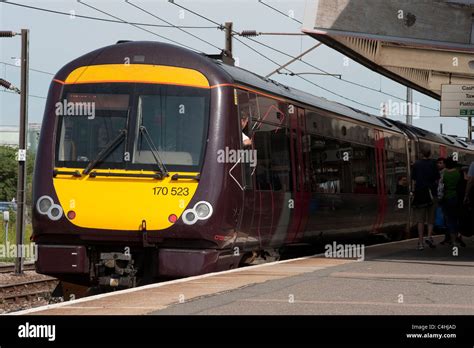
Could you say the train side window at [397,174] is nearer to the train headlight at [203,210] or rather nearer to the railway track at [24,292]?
the railway track at [24,292]

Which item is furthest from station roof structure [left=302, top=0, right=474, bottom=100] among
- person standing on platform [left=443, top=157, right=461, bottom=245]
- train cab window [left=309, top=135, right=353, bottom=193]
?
person standing on platform [left=443, top=157, right=461, bottom=245]

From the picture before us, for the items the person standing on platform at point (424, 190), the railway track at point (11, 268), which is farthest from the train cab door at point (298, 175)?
the railway track at point (11, 268)

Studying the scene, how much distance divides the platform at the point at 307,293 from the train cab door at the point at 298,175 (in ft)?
4.28

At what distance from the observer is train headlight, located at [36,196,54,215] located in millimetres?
11797

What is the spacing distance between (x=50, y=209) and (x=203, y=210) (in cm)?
190

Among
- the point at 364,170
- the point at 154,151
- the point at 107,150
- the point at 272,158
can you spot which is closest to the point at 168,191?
the point at 154,151

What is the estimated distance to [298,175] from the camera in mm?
14766

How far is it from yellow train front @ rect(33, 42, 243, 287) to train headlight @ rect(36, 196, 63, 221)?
0.05 ft

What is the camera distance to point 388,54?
28.8 meters

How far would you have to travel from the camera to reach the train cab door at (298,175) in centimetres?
1455

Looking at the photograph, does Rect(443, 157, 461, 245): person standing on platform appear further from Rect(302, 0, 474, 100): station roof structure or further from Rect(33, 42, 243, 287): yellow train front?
Rect(33, 42, 243, 287): yellow train front

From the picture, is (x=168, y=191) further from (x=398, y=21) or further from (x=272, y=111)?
(x=398, y=21)

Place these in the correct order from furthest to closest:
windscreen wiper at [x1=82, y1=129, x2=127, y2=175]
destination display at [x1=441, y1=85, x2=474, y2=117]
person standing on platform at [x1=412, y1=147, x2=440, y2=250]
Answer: destination display at [x1=441, y1=85, x2=474, y2=117] < person standing on platform at [x1=412, y1=147, x2=440, y2=250] < windscreen wiper at [x1=82, y1=129, x2=127, y2=175]
